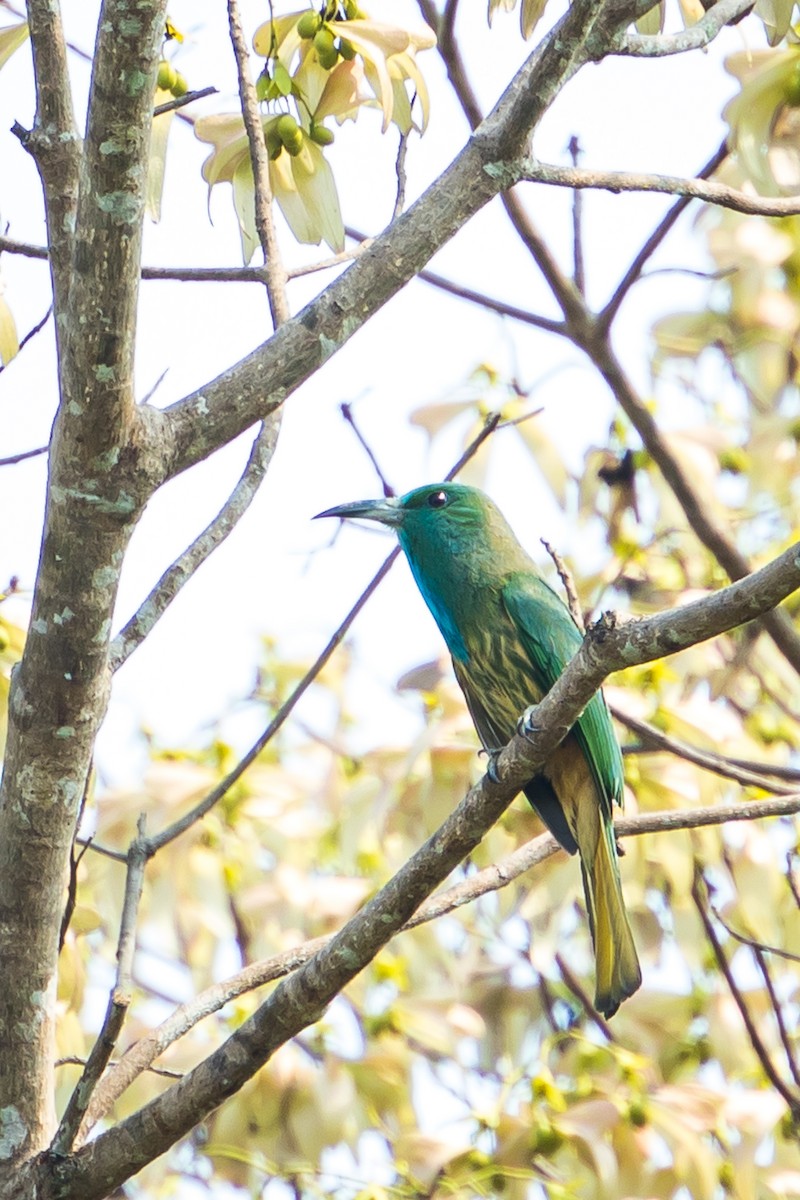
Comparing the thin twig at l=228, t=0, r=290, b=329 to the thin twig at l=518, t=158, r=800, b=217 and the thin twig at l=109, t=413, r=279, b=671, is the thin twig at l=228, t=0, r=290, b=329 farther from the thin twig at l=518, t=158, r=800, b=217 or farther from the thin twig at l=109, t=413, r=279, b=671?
the thin twig at l=518, t=158, r=800, b=217

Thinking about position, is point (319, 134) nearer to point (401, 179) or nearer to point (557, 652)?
point (401, 179)

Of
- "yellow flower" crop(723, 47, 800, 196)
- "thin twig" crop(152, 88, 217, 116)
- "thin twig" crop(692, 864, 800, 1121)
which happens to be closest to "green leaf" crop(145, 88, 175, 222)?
"thin twig" crop(152, 88, 217, 116)

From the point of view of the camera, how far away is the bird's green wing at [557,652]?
330 centimetres

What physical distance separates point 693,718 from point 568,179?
1634mm

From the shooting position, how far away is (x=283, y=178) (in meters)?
2.73

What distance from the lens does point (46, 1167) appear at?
2029mm

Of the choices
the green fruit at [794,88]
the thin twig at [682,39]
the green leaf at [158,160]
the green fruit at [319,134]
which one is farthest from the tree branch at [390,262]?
the green fruit at [794,88]

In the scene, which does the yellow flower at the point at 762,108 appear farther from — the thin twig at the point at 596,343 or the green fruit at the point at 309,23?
the green fruit at the point at 309,23

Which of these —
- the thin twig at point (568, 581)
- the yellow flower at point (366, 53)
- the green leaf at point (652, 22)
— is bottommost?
the thin twig at point (568, 581)

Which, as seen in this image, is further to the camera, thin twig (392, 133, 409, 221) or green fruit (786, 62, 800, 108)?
green fruit (786, 62, 800, 108)

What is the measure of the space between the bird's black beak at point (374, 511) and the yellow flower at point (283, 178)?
1.02 meters

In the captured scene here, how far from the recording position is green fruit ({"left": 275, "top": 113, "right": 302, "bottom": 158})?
8.73 ft

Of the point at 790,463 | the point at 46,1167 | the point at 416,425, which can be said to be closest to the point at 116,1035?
the point at 46,1167

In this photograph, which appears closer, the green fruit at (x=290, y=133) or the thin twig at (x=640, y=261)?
the green fruit at (x=290, y=133)
